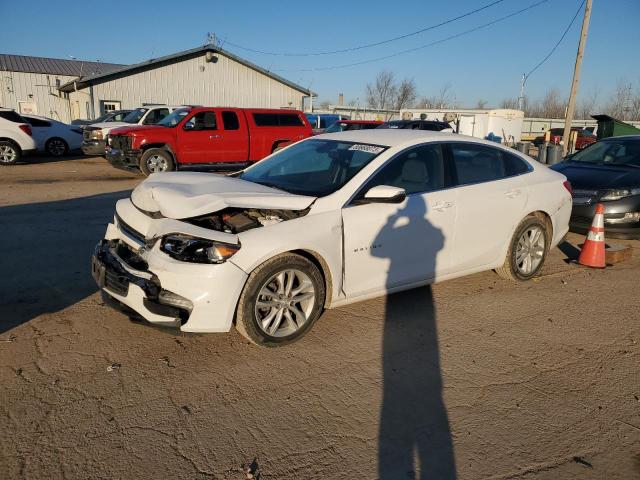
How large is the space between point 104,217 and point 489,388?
22.1 ft

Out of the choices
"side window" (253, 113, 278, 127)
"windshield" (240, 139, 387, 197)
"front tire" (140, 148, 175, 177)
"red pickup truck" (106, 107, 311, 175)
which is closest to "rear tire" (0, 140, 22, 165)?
"red pickup truck" (106, 107, 311, 175)

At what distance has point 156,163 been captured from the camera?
507 inches

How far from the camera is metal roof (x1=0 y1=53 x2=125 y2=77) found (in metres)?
36.0

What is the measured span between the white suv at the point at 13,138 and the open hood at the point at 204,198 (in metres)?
13.7

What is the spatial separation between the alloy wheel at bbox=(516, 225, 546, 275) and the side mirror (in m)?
2.08

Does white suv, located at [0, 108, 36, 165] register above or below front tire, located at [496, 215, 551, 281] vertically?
above

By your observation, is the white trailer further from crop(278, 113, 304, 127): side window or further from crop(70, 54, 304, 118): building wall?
crop(278, 113, 304, 127): side window

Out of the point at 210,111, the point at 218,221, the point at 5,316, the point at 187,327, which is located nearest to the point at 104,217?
the point at 5,316

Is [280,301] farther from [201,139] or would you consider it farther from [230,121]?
[230,121]

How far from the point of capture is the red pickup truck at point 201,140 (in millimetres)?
12727

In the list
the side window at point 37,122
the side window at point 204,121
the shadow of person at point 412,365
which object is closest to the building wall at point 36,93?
the side window at point 37,122

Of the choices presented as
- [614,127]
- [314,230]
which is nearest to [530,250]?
[314,230]

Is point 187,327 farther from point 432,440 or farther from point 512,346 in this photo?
point 512,346

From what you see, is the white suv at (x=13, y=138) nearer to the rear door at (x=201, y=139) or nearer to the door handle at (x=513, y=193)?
the rear door at (x=201, y=139)
